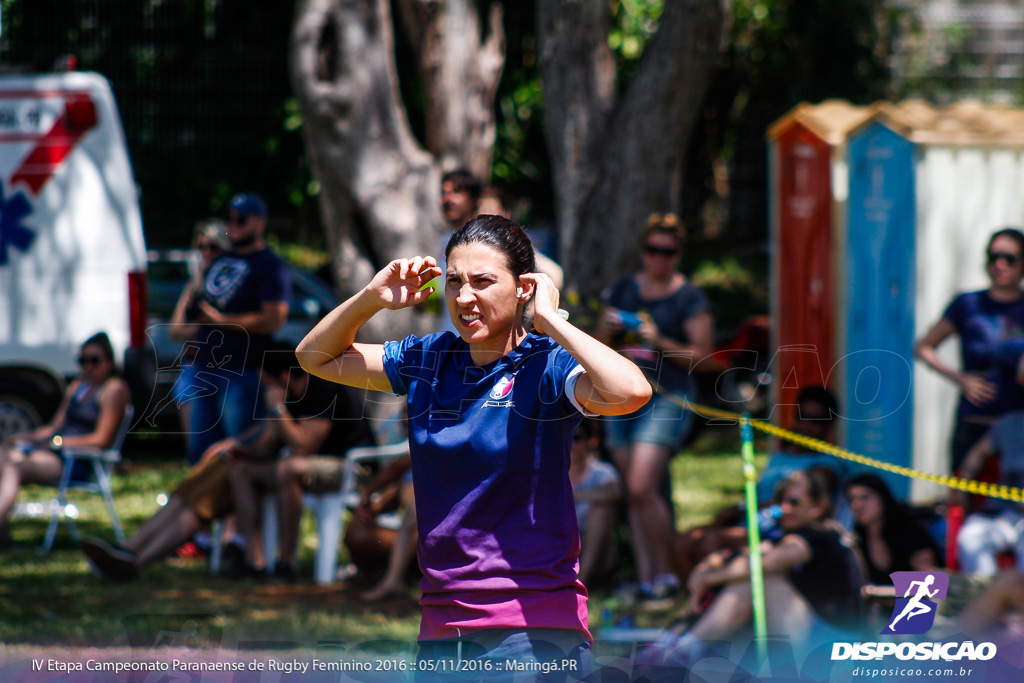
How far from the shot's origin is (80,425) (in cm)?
739

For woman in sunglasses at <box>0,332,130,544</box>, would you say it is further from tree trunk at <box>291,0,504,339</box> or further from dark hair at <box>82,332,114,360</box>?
tree trunk at <box>291,0,504,339</box>

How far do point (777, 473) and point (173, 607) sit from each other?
315cm

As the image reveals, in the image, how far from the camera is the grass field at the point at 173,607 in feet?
16.9

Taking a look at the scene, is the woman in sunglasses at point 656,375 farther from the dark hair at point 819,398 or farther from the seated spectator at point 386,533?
the seated spectator at point 386,533

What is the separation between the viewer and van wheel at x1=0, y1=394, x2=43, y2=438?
8609 mm

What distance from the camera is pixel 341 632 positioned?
5.54 m

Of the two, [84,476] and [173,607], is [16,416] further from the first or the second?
[173,607]

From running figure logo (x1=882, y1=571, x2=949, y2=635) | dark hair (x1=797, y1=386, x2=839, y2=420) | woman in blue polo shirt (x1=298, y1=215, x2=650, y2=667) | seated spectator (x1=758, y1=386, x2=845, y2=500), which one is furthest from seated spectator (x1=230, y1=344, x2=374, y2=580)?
woman in blue polo shirt (x1=298, y1=215, x2=650, y2=667)

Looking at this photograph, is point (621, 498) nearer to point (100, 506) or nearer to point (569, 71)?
point (569, 71)

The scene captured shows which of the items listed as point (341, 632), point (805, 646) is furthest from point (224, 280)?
point (805, 646)

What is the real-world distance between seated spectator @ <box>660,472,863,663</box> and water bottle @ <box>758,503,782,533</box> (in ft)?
0.77

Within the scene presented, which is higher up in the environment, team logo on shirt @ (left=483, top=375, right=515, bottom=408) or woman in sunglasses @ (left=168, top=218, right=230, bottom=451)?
team logo on shirt @ (left=483, top=375, right=515, bottom=408)

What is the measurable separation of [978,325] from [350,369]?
14.2ft

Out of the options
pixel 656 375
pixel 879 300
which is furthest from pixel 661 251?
pixel 879 300
